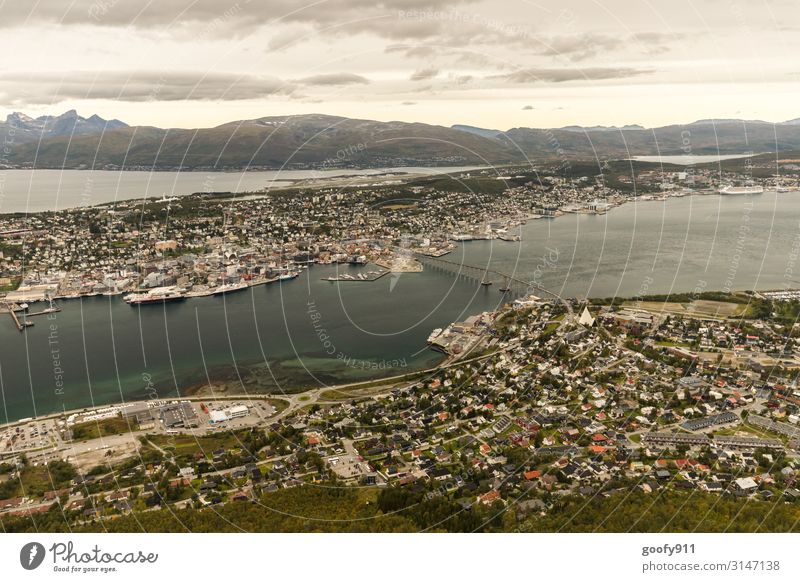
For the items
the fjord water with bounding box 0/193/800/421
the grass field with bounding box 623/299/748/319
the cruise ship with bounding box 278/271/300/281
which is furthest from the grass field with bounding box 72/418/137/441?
the grass field with bounding box 623/299/748/319

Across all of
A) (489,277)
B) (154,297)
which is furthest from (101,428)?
(489,277)

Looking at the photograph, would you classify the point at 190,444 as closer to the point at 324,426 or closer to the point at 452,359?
the point at 324,426

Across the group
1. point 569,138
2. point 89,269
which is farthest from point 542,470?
point 569,138

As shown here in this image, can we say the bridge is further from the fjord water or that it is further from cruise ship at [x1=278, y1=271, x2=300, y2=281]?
cruise ship at [x1=278, y1=271, x2=300, y2=281]

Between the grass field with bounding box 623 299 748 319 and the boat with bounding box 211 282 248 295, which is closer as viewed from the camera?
the grass field with bounding box 623 299 748 319
